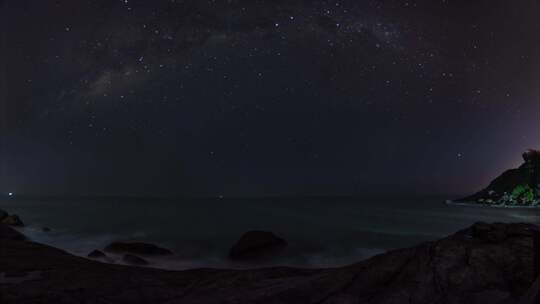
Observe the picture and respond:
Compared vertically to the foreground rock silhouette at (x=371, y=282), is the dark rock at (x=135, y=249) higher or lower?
lower

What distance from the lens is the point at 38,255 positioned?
51.1 feet

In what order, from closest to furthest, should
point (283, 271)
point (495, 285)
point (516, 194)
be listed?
point (495, 285)
point (283, 271)
point (516, 194)

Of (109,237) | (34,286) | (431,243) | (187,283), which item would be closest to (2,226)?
(109,237)

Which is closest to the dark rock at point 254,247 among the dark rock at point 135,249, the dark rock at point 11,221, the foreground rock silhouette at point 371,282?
the dark rock at point 135,249

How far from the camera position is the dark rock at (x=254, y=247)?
76.0 ft

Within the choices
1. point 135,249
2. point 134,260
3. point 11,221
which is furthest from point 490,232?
point 11,221

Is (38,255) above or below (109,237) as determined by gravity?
above

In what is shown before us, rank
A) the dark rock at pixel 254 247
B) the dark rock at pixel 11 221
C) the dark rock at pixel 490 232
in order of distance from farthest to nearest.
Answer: the dark rock at pixel 11 221 < the dark rock at pixel 254 247 < the dark rock at pixel 490 232

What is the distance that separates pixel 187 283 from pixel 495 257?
9120 millimetres

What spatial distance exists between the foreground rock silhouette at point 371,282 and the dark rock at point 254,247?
11.6 metres

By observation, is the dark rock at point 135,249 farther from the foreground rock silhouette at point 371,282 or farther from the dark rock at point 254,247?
the foreground rock silhouette at point 371,282

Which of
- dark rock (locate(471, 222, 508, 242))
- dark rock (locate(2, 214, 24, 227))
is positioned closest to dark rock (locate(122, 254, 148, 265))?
dark rock (locate(471, 222, 508, 242))

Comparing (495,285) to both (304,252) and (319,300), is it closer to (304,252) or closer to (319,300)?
(319,300)

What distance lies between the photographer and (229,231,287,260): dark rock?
912 inches
